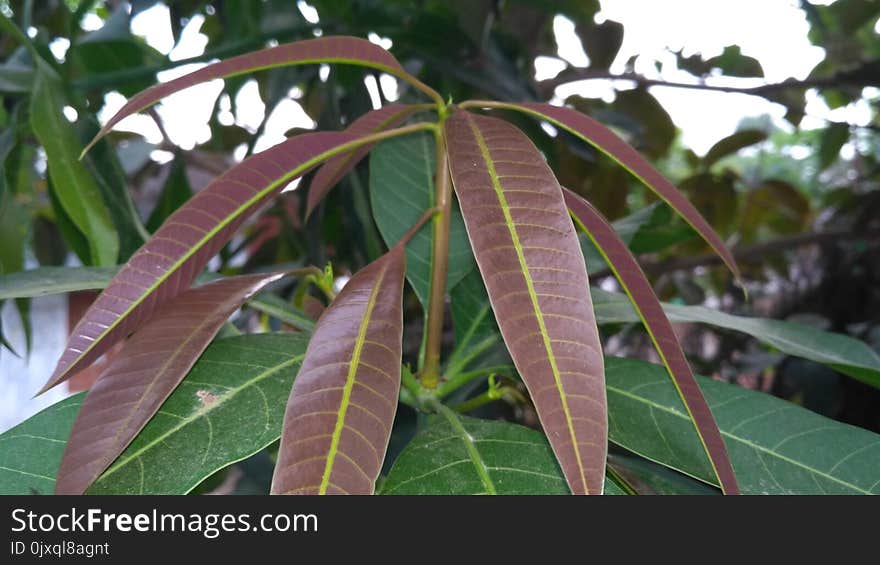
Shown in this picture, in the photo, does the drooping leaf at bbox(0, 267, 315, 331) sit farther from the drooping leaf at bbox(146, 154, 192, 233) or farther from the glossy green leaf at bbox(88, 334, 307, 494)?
the drooping leaf at bbox(146, 154, 192, 233)

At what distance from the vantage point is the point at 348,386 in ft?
1.20

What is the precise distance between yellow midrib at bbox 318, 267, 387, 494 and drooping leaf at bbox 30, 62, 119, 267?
0.35 m

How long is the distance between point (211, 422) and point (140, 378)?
5 centimetres

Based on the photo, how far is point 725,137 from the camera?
1.57 meters

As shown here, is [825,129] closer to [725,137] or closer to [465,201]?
[725,137]

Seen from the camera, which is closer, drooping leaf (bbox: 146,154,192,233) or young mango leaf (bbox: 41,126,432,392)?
young mango leaf (bbox: 41,126,432,392)

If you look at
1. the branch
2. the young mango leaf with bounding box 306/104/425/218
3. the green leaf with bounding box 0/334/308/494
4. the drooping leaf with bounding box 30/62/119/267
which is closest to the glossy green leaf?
the green leaf with bounding box 0/334/308/494

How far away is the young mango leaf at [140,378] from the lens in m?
0.38

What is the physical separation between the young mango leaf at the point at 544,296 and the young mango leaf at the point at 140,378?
18 cm

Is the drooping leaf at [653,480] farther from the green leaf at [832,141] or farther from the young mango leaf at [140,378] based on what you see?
the green leaf at [832,141]

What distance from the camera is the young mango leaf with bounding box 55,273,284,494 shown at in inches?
14.8
